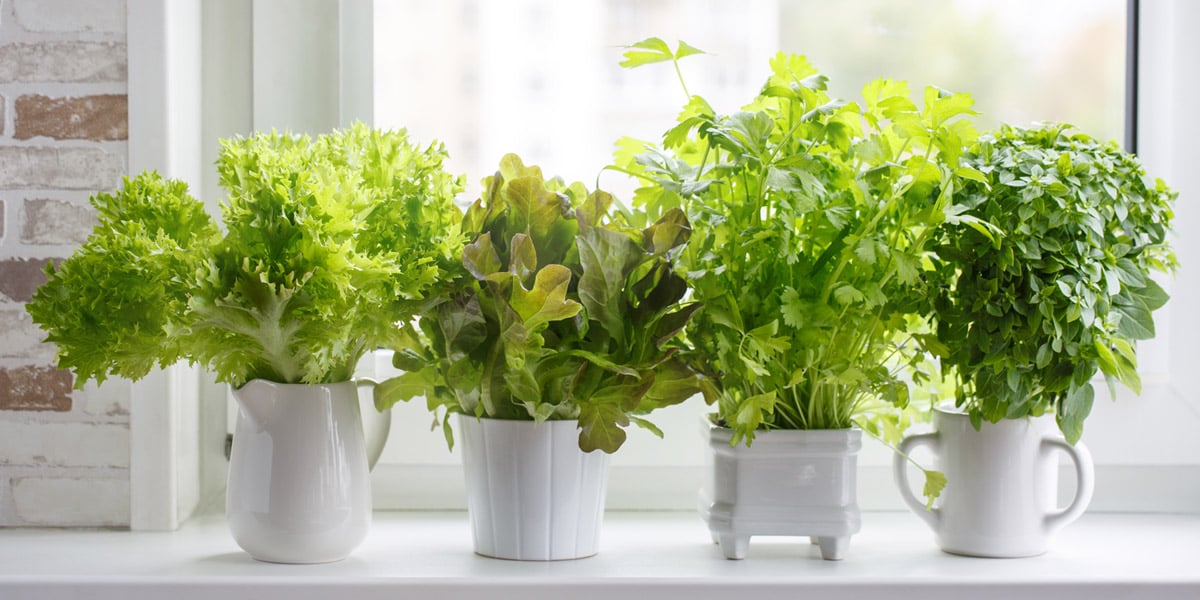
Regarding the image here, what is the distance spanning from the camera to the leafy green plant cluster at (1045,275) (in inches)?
32.5

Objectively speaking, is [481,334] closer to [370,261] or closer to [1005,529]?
[370,261]

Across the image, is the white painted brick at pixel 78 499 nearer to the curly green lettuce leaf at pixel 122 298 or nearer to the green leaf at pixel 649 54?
the curly green lettuce leaf at pixel 122 298

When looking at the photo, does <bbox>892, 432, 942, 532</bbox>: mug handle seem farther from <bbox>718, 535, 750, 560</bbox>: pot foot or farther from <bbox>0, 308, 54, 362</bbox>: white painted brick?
<bbox>0, 308, 54, 362</bbox>: white painted brick

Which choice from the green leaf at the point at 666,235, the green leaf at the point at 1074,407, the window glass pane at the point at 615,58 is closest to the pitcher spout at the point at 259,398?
the green leaf at the point at 666,235

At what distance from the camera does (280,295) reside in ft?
2.42

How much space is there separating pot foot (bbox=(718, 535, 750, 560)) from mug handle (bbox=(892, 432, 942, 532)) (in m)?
0.16

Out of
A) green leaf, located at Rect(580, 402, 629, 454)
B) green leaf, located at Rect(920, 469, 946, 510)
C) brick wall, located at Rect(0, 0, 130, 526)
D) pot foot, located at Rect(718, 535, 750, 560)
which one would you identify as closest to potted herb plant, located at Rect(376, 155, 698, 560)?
green leaf, located at Rect(580, 402, 629, 454)

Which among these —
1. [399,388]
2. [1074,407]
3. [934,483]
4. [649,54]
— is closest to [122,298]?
[399,388]

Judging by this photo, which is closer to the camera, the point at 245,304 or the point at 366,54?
the point at 245,304

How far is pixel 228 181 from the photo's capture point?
78 centimetres

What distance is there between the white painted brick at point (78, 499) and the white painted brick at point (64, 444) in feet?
0.06

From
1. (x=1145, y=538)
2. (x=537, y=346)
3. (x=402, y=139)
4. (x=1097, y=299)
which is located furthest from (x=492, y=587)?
(x=1145, y=538)

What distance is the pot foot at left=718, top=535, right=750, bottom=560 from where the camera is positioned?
2.91 ft

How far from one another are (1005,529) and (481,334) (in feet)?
1.63
